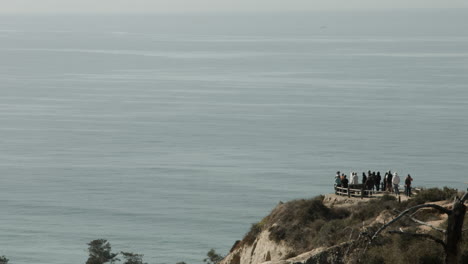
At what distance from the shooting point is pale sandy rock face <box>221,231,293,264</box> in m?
27.3

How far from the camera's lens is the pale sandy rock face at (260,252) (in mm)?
27281

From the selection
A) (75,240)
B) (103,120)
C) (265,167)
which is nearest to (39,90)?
(103,120)

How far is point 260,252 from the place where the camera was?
1121 inches

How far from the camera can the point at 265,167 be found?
315 feet

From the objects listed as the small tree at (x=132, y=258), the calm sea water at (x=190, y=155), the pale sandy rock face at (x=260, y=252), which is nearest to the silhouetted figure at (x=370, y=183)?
the pale sandy rock face at (x=260, y=252)

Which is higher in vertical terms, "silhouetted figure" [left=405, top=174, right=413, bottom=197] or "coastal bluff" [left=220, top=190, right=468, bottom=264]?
"silhouetted figure" [left=405, top=174, right=413, bottom=197]

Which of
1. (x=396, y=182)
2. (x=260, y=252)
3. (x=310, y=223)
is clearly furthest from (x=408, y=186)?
(x=260, y=252)

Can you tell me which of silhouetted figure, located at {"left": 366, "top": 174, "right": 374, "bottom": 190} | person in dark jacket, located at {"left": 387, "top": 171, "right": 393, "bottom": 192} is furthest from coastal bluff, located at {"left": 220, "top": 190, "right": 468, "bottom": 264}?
person in dark jacket, located at {"left": 387, "top": 171, "right": 393, "bottom": 192}

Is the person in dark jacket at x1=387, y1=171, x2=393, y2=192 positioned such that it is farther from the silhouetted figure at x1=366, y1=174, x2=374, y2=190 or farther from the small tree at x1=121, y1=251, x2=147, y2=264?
the small tree at x1=121, y1=251, x2=147, y2=264

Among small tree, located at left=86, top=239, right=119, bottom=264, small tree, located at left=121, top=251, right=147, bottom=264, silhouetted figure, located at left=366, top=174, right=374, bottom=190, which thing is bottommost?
silhouetted figure, located at left=366, top=174, right=374, bottom=190

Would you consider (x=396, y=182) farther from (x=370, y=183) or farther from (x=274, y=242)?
(x=274, y=242)

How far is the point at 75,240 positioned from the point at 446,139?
54.5 metres

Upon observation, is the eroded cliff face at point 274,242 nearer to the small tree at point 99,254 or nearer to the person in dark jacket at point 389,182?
the person in dark jacket at point 389,182

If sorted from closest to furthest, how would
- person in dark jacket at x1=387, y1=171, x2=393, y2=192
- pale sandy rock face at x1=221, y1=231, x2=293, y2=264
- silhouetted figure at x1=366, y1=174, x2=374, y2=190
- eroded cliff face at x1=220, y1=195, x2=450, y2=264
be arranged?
eroded cliff face at x1=220, y1=195, x2=450, y2=264, pale sandy rock face at x1=221, y1=231, x2=293, y2=264, silhouetted figure at x1=366, y1=174, x2=374, y2=190, person in dark jacket at x1=387, y1=171, x2=393, y2=192
